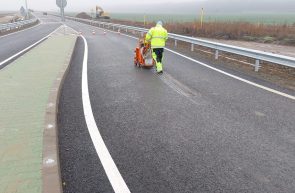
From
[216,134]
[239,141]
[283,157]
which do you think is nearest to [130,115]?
[216,134]

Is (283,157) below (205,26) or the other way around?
below

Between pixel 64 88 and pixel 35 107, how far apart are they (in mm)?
2228

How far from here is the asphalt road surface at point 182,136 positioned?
166 inches

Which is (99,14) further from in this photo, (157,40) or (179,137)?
(179,137)

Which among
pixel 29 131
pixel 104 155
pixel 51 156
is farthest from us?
pixel 29 131

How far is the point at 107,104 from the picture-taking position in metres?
7.64

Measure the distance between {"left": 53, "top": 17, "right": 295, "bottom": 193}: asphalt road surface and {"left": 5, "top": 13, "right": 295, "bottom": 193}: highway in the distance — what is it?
0.04 feet

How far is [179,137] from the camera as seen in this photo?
5.63 metres

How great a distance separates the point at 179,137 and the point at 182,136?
0.24 ft

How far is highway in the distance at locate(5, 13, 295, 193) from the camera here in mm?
4219

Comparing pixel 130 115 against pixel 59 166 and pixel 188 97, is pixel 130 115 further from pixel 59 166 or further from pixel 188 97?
pixel 59 166

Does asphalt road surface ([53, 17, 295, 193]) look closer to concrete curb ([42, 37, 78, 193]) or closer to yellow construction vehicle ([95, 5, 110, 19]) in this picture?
concrete curb ([42, 37, 78, 193])

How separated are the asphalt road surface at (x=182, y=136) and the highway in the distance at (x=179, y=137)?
1 centimetres

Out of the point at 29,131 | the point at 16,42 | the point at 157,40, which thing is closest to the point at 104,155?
the point at 29,131
